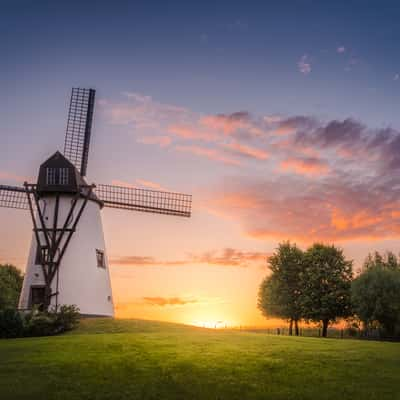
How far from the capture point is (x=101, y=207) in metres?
49.5

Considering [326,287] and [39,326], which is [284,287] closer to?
[326,287]

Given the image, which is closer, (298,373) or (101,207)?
(298,373)

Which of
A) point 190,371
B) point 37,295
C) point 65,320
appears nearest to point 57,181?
point 37,295

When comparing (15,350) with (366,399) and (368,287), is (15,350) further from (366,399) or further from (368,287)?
(368,287)

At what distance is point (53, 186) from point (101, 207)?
6372 mm

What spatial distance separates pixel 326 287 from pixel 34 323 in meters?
45.6

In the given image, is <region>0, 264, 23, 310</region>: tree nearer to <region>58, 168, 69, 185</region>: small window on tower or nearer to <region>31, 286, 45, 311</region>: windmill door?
<region>31, 286, 45, 311</region>: windmill door

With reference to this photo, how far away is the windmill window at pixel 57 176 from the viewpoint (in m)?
44.9

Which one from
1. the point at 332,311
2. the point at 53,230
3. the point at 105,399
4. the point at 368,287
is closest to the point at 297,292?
the point at 332,311

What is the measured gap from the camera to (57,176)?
45125 mm

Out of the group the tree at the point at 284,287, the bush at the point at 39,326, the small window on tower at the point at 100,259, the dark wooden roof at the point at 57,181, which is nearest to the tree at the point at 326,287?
the tree at the point at 284,287

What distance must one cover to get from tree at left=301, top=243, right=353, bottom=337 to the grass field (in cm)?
4064

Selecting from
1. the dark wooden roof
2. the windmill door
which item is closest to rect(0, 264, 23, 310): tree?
the windmill door

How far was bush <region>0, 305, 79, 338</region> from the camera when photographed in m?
34.4
